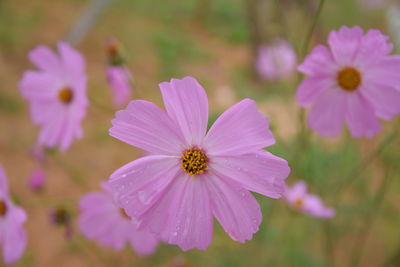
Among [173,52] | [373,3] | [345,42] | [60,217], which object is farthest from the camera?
[373,3]

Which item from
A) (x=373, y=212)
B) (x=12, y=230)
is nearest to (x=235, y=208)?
(x=12, y=230)

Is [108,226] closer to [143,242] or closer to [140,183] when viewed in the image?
[143,242]

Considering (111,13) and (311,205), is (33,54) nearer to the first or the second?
(311,205)

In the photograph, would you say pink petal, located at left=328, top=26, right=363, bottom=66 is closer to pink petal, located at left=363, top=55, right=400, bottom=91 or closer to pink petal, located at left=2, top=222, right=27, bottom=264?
pink petal, located at left=363, top=55, right=400, bottom=91

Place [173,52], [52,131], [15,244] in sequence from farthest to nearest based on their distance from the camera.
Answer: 1. [173,52]
2. [52,131]
3. [15,244]

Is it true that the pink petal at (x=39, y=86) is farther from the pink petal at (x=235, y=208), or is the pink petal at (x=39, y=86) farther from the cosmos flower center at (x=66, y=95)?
the pink petal at (x=235, y=208)

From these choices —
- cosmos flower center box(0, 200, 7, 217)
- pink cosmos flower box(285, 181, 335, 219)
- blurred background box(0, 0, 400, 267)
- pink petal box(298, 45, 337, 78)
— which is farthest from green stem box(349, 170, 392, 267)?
cosmos flower center box(0, 200, 7, 217)
